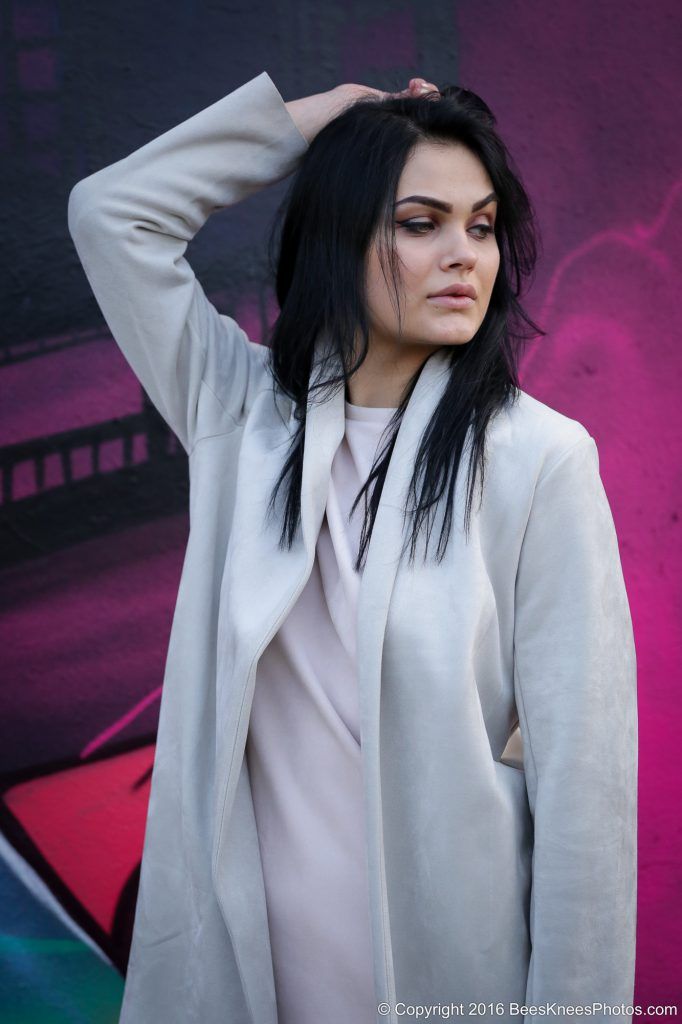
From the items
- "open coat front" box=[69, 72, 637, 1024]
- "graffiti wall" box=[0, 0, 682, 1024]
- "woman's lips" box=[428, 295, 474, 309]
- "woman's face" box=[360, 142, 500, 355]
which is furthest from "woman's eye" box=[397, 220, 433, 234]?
"graffiti wall" box=[0, 0, 682, 1024]

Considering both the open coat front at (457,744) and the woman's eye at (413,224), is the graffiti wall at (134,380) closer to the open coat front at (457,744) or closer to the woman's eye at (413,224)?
the open coat front at (457,744)

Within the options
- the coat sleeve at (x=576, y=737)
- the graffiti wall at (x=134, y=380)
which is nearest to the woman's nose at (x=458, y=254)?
the coat sleeve at (x=576, y=737)

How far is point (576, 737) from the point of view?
147cm

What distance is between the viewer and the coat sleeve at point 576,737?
1.47m

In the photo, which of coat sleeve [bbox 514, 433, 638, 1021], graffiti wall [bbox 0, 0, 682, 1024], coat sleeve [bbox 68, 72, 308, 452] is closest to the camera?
coat sleeve [bbox 514, 433, 638, 1021]

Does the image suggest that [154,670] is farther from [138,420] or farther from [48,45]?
[48,45]

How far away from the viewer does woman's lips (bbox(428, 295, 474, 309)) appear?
161 centimetres

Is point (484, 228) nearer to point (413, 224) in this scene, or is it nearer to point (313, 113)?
point (413, 224)

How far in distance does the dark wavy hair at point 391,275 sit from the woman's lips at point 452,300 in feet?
0.20

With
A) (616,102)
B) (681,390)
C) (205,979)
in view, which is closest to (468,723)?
(205,979)

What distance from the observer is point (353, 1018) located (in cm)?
A: 162

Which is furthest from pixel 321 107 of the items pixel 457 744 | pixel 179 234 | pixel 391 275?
pixel 457 744

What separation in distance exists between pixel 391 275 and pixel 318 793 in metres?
0.80

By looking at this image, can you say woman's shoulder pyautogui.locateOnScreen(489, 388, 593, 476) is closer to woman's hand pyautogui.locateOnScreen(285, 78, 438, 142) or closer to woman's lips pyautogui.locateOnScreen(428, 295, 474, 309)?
woman's lips pyautogui.locateOnScreen(428, 295, 474, 309)
